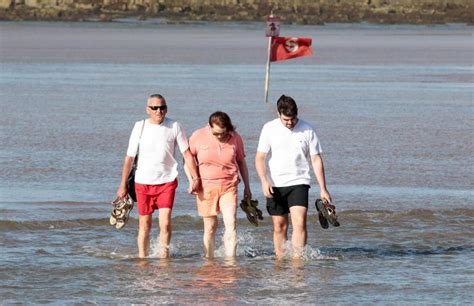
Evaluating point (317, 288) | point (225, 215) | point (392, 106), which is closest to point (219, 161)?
point (225, 215)

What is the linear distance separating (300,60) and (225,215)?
34869mm

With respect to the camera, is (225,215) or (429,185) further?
(429,185)

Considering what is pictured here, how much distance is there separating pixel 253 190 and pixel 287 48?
12327 mm

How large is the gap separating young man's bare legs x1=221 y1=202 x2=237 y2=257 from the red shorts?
1.51ft

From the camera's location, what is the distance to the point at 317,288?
11039 millimetres

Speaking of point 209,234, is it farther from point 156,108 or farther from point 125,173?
point 156,108

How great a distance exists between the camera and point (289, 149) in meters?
11.5

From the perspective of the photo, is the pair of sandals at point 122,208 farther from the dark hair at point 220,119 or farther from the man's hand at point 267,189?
the man's hand at point 267,189

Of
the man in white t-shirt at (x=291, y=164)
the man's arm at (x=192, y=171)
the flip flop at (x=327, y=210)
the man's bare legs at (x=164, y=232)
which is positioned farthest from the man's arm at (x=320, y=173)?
the man's bare legs at (x=164, y=232)

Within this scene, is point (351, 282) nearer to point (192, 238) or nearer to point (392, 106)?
point (192, 238)

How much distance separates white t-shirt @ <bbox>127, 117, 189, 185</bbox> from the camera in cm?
1159

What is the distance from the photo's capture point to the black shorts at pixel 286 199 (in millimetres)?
11531

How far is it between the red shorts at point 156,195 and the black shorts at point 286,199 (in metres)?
0.84

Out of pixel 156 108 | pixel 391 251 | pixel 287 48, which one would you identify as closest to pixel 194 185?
pixel 156 108
